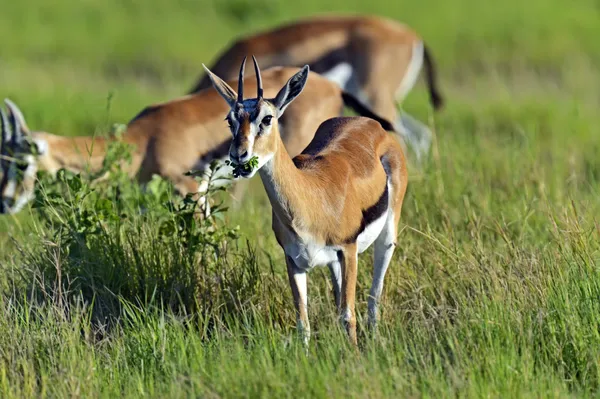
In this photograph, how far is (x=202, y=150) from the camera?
702 cm

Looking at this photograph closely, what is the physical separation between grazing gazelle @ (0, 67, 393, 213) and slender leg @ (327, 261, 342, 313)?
229 centimetres

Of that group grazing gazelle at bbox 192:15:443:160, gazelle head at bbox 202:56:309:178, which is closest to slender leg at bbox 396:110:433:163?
grazing gazelle at bbox 192:15:443:160

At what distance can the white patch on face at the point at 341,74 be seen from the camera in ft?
29.9

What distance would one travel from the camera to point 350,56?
30.2 feet

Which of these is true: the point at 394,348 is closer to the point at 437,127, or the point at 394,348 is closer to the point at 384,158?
the point at 384,158

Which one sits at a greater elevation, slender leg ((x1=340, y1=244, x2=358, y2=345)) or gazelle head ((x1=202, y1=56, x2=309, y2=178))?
gazelle head ((x1=202, y1=56, x2=309, y2=178))

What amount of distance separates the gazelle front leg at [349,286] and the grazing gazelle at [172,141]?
255 cm

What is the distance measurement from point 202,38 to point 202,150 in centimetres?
852

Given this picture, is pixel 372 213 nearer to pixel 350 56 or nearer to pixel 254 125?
pixel 254 125

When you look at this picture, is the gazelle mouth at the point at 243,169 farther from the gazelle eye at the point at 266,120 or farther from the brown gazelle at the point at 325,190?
the gazelle eye at the point at 266,120

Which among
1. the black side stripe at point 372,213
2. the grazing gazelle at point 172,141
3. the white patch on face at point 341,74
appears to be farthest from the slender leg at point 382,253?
the white patch on face at point 341,74

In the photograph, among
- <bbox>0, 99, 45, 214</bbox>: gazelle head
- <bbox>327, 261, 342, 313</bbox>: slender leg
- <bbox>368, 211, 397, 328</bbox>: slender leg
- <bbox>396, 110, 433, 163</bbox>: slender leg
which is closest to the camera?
<bbox>327, 261, 342, 313</bbox>: slender leg

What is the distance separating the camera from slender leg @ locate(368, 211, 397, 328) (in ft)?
16.0

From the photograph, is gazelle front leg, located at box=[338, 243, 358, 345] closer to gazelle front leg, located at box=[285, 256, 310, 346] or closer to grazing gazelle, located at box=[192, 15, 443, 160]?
gazelle front leg, located at box=[285, 256, 310, 346]
